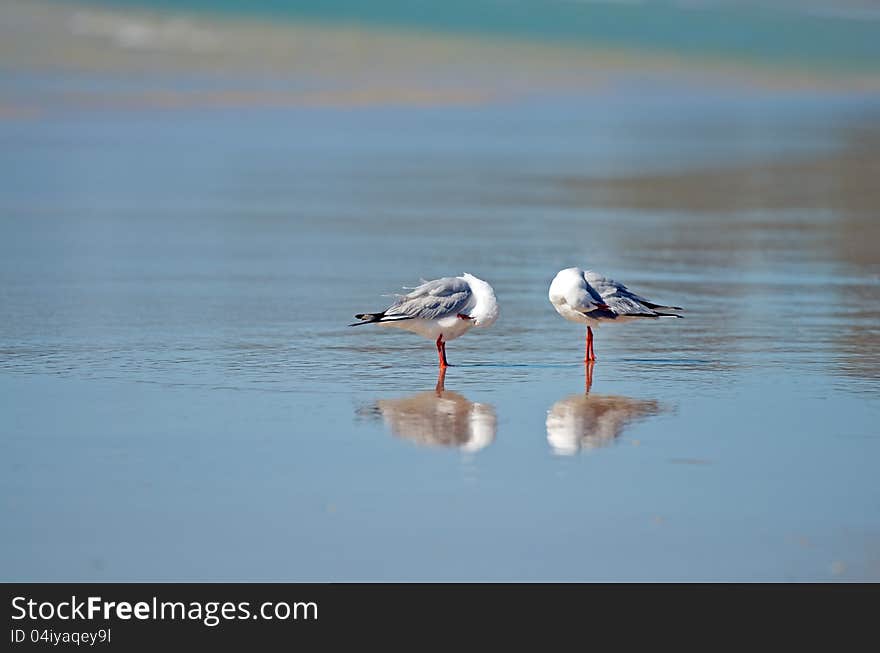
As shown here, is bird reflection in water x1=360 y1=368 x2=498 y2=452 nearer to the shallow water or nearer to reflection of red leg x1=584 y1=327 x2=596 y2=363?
the shallow water

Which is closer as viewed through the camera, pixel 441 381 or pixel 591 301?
pixel 441 381

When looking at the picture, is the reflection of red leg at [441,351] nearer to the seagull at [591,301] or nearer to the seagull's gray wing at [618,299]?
the seagull at [591,301]

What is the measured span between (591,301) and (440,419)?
2.19m

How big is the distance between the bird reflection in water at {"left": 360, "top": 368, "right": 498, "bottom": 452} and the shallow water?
29mm

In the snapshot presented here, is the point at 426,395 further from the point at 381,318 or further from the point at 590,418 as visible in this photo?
the point at 590,418

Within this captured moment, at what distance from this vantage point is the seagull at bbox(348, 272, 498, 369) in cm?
1066

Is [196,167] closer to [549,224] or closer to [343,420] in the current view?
[549,224]

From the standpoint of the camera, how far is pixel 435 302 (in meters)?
10.7

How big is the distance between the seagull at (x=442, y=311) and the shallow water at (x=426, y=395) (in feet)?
1.03

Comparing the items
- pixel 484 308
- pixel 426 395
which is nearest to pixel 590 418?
pixel 426 395

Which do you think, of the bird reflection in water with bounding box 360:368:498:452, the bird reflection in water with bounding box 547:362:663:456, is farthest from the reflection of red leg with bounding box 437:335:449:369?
the bird reflection in water with bounding box 547:362:663:456

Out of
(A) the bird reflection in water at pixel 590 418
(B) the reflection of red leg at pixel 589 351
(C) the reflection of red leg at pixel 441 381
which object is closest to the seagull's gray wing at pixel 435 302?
(C) the reflection of red leg at pixel 441 381
